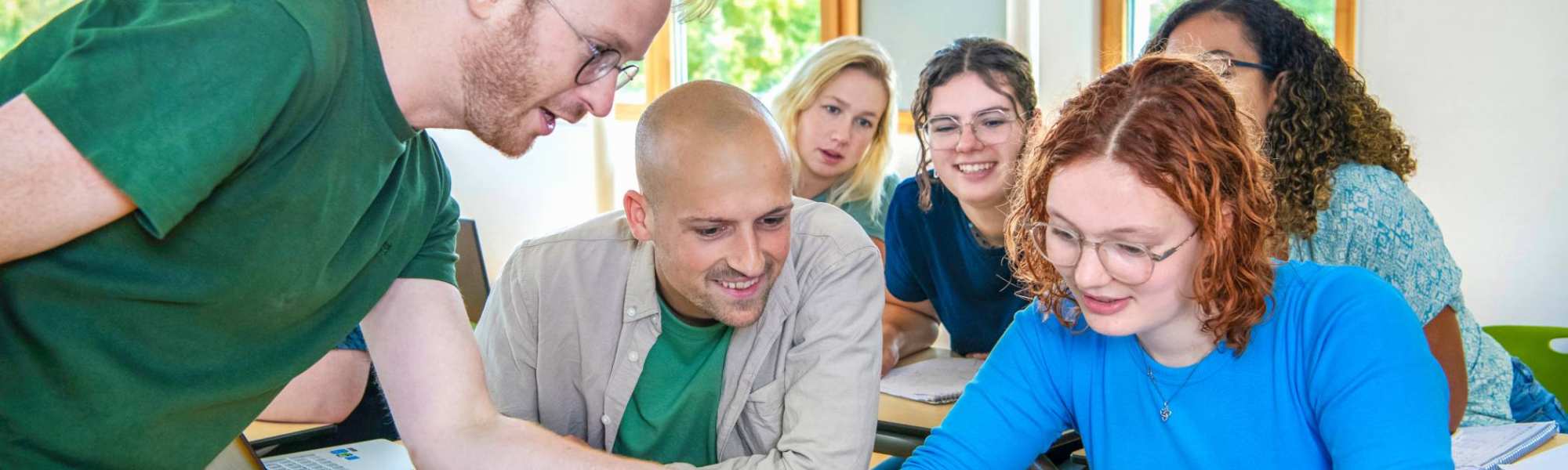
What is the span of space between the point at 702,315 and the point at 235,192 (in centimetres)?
87

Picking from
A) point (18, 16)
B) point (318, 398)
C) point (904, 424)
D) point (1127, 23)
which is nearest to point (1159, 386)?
point (904, 424)

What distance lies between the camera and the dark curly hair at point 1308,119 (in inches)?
81.7

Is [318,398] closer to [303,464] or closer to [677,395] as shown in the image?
[303,464]

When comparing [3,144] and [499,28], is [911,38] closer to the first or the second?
[499,28]

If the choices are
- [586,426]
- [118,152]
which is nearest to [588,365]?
[586,426]

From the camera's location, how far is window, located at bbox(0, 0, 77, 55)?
502cm

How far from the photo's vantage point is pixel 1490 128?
3.84m

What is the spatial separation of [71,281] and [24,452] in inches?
7.8

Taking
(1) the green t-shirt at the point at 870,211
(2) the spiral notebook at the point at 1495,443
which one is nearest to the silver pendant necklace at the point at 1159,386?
(2) the spiral notebook at the point at 1495,443

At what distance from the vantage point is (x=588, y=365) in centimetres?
181

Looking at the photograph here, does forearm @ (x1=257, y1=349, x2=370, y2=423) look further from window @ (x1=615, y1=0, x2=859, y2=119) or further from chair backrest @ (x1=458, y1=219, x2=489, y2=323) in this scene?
window @ (x1=615, y1=0, x2=859, y2=119)

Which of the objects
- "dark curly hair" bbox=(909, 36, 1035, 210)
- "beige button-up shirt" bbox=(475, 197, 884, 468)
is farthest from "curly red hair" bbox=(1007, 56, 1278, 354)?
"dark curly hair" bbox=(909, 36, 1035, 210)

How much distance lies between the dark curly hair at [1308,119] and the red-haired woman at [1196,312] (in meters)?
0.59

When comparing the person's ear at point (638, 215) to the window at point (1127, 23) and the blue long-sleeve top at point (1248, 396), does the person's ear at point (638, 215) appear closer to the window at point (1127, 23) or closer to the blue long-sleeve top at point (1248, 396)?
the blue long-sleeve top at point (1248, 396)
